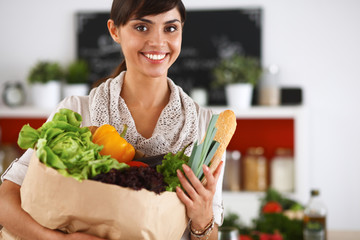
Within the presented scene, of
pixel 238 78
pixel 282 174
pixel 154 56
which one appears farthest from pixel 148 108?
pixel 282 174

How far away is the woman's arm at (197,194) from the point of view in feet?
3.24

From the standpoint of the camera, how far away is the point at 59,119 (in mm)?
1045

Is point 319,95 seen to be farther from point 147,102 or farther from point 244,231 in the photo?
point 147,102

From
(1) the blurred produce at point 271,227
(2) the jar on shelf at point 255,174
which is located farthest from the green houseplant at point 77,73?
(1) the blurred produce at point 271,227

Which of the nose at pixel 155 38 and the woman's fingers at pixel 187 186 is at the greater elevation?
the nose at pixel 155 38

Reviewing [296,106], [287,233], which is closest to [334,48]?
[296,106]

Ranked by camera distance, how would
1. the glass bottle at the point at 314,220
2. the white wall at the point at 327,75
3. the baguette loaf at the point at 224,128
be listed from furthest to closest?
1. the white wall at the point at 327,75
2. the glass bottle at the point at 314,220
3. the baguette loaf at the point at 224,128

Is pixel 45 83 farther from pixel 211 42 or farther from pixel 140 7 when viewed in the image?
pixel 140 7

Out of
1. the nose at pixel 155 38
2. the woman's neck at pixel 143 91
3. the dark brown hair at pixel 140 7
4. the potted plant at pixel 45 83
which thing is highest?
the potted plant at pixel 45 83

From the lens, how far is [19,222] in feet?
3.35

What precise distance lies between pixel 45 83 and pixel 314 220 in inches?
104

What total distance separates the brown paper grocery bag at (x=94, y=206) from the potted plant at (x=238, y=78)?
2858 millimetres

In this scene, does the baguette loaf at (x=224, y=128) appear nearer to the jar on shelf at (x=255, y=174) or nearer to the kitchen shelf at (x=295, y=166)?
the kitchen shelf at (x=295, y=166)

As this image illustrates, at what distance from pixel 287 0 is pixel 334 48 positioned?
591 mm
